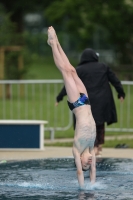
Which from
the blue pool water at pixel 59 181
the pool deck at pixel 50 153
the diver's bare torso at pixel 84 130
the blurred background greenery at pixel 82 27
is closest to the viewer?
the blue pool water at pixel 59 181

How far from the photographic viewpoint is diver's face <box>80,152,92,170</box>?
1023 cm

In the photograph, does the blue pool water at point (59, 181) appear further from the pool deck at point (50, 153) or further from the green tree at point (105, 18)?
the green tree at point (105, 18)

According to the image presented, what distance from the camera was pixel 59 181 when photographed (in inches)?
439

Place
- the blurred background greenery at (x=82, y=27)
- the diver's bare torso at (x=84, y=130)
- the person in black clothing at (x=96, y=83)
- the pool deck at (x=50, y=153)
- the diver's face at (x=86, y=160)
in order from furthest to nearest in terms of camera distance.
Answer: the blurred background greenery at (x=82, y=27)
the pool deck at (x=50, y=153)
the person in black clothing at (x=96, y=83)
the diver's bare torso at (x=84, y=130)
the diver's face at (x=86, y=160)

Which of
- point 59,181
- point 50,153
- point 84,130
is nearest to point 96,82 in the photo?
point 50,153

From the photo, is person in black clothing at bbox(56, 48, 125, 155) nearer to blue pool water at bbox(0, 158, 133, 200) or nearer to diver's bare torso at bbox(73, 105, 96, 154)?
blue pool water at bbox(0, 158, 133, 200)

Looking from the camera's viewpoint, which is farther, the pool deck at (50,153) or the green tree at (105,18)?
the green tree at (105,18)

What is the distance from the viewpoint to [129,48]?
3478 centimetres

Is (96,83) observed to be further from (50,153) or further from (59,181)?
(59,181)

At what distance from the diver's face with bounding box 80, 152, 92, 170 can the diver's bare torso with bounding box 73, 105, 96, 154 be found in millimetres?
98

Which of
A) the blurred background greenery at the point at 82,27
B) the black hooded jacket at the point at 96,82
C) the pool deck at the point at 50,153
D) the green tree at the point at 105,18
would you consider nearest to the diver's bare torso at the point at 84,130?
the black hooded jacket at the point at 96,82

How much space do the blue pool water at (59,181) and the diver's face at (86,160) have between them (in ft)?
0.98

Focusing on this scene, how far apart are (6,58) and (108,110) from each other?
14.1m

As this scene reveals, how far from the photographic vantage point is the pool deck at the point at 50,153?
46.0 ft
